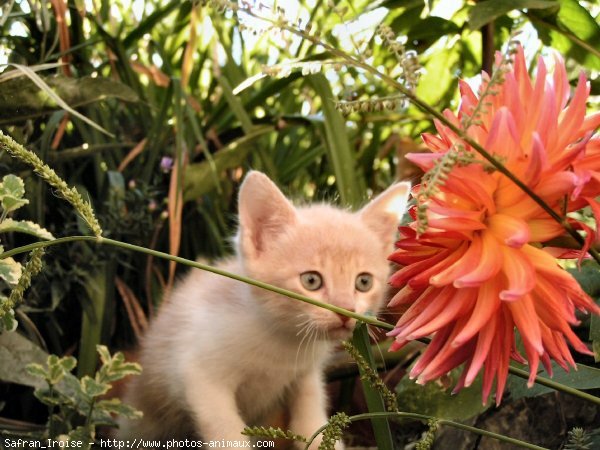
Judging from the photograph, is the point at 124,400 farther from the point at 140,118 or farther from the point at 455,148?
the point at 455,148

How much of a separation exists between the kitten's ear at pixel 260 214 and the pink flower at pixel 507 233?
0.55 m

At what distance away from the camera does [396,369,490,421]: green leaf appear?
1.07 m

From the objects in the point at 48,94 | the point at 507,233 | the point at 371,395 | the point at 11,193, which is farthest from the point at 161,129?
the point at 507,233

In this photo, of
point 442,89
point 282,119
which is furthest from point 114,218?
point 442,89

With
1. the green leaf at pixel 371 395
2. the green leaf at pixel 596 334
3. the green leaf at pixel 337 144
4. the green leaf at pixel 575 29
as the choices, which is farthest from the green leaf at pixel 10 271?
the green leaf at pixel 575 29

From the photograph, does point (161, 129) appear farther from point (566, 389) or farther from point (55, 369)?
point (566, 389)

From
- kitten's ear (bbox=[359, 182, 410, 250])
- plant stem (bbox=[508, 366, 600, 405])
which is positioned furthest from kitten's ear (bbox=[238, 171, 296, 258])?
plant stem (bbox=[508, 366, 600, 405])

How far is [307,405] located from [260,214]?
0.34m

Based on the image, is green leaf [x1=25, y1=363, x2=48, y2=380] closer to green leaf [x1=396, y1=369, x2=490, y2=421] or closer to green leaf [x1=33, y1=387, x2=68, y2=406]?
green leaf [x1=33, y1=387, x2=68, y2=406]

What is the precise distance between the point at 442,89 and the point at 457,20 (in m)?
0.17

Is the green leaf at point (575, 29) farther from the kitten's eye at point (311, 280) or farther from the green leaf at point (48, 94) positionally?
the green leaf at point (48, 94)

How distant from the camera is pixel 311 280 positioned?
1.18 m

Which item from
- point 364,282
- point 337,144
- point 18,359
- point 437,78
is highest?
point 437,78

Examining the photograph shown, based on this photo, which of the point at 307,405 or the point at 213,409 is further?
the point at 307,405
